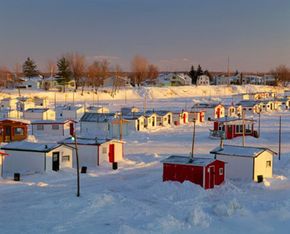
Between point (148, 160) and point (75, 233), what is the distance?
1821 cm

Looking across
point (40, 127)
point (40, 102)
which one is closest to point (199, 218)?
point (40, 127)

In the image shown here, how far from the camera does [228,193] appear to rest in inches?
1008

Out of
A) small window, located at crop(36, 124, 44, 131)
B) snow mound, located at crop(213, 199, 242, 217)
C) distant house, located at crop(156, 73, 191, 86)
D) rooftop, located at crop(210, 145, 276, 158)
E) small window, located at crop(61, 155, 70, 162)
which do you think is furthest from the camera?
distant house, located at crop(156, 73, 191, 86)

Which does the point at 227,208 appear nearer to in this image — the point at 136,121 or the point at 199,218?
the point at 199,218

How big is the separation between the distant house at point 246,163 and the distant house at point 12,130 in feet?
71.6

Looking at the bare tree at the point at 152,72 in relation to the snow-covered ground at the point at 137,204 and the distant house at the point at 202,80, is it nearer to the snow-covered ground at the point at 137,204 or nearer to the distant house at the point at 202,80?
the distant house at the point at 202,80

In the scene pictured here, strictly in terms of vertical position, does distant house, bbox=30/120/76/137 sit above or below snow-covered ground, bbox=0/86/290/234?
above

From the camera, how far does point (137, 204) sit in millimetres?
22547

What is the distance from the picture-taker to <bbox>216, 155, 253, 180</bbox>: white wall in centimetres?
2944

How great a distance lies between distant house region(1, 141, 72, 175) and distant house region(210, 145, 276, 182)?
1006 cm

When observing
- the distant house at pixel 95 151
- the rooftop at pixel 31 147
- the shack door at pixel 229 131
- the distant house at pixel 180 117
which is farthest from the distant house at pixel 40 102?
the rooftop at pixel 31 147

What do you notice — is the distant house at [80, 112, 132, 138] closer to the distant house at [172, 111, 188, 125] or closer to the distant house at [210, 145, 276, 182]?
the distant house at [172, 111, 188, 125]

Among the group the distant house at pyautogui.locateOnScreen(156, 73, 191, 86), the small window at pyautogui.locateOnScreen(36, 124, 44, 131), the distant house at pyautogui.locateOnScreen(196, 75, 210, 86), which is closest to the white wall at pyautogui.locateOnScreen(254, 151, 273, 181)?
the small window at pyautogui.locateOnScreen(36, 124, 44, 131)

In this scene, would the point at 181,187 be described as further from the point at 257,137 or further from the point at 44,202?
the point at 257,137
